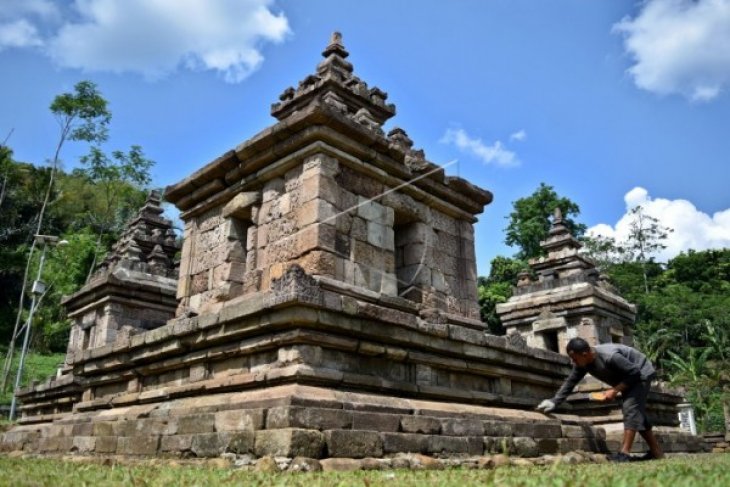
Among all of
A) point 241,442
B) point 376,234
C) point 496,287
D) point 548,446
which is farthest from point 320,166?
point 496,287

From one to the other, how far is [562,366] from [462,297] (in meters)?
1.61

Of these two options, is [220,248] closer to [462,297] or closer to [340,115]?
[340,115]

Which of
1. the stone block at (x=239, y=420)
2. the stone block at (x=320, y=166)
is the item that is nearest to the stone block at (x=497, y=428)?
the stone block at (x=239, y=420)

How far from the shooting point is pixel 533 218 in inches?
1499

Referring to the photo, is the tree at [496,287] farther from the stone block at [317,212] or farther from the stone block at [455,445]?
the stone block at [455,445]

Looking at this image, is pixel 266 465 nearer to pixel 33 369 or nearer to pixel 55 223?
pixel 33 369

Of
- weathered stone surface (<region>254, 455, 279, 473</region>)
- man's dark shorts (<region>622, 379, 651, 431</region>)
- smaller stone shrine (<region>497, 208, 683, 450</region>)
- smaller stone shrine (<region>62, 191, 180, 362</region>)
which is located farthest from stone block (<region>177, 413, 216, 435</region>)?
smaller stone shrine (<region>497, 208, 683, 450</region>)

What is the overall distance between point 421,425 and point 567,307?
10.6 meters

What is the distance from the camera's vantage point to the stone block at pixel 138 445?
523cm

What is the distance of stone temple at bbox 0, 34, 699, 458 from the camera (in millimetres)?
4883

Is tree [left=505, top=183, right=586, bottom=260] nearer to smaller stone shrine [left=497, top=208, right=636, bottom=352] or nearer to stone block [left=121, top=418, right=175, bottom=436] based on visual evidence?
smaller stone shrine [left=497, top=208, right=636, bottom=352]

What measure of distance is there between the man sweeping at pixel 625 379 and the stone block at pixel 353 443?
2653 mm

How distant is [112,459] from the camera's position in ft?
17.2

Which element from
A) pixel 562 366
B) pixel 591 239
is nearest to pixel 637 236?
pixel 591 239
